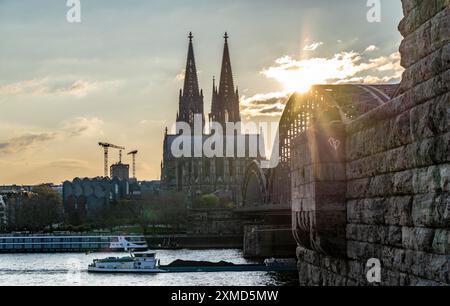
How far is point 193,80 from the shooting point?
16150 centimetres

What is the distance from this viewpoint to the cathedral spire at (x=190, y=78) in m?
161

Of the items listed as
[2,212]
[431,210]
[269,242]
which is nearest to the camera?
[431,210]

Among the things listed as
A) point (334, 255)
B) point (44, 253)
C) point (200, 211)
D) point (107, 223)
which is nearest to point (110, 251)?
point (44, 253)

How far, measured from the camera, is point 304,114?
5344 centimetres

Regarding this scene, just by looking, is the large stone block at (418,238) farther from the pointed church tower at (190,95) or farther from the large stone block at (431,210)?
the pointed church tower at (190,95)

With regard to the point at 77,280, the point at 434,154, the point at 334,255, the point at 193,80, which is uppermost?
the point at 193,80

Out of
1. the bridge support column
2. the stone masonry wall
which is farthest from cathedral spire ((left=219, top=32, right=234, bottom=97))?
the stone masonry wall

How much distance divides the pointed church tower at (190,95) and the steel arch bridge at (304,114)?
45.5 metres

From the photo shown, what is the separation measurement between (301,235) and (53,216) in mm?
132040

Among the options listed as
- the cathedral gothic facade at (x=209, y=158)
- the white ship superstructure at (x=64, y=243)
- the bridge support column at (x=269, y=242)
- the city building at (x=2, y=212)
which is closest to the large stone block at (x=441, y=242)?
the bridge support column at (x=269, y=242)

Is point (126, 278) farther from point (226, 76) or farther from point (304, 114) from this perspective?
point (226, 76)

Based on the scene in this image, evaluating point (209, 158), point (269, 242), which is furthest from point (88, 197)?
point (269, 242)

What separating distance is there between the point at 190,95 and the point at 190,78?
3440 mm

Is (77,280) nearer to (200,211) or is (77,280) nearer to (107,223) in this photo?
(200,211)
